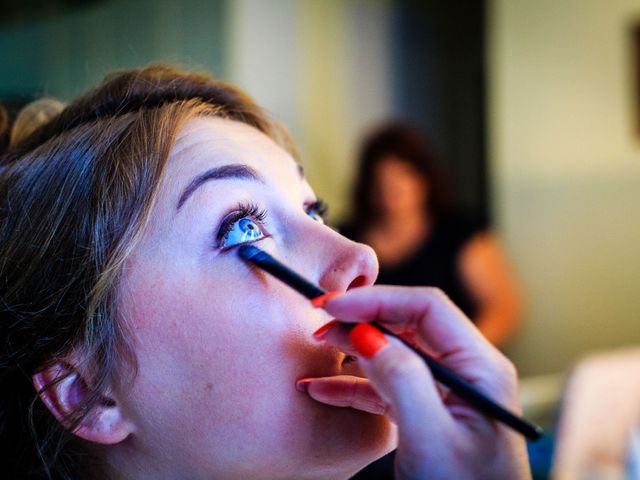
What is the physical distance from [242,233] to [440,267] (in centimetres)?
157

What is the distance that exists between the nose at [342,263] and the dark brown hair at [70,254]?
16cm

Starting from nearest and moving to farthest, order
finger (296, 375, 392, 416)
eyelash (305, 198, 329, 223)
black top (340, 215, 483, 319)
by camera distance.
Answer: finger (296, 375, 392, 416), eyelash (305, 198, 329, 223), black top (340, 215, 483, 319)

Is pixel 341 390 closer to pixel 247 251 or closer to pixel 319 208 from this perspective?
pixel 247 251

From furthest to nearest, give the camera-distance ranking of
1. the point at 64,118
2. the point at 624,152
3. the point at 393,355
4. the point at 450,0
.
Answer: the point at 450,0 < the point at 624,152 < the point at 64,118 < the point at 393,355

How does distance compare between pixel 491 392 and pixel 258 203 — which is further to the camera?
pixel 258 203

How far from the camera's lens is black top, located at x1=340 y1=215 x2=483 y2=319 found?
2.09 metres

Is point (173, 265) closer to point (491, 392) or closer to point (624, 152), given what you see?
point (491, 392)

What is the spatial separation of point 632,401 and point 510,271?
34.1 inches

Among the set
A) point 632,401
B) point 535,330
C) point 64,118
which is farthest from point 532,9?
point 64,118

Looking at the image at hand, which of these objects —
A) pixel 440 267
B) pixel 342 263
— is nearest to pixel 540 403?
pixel 440 267

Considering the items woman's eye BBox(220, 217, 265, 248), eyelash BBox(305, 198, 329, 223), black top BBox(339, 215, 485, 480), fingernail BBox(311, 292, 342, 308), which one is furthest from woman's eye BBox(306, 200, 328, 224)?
black top BBox(339, 215, 485, 480)

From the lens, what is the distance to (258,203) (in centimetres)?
63

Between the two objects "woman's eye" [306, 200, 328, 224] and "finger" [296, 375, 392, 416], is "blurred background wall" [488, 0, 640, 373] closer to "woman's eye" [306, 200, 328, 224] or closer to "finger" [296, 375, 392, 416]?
"woman's eye" [306, 200, 328, 224]

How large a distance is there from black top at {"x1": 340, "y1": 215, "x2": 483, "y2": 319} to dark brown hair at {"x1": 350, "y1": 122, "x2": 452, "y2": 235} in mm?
100
